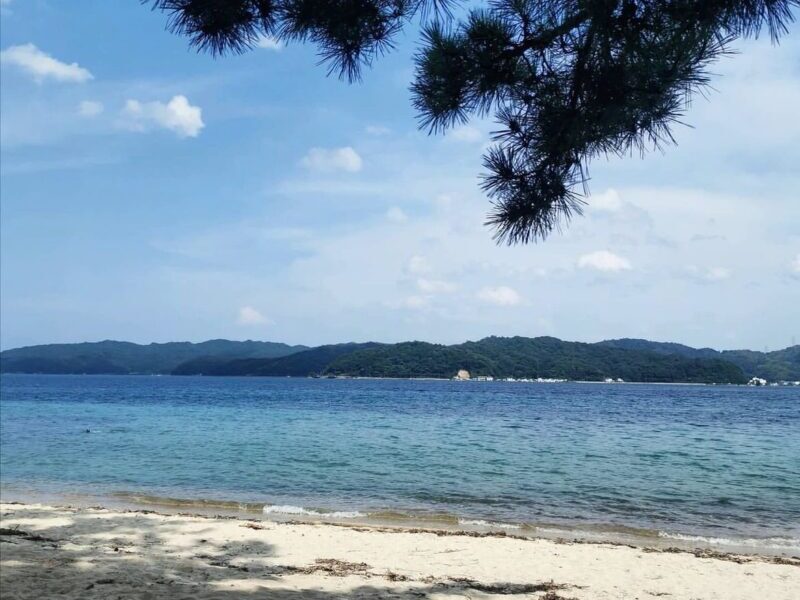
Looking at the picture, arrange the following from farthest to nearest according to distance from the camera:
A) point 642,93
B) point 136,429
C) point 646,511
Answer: point 136,429 → point 646,511 → point 642,93

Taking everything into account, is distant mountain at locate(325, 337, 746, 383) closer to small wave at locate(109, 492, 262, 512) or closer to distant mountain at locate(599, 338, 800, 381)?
distant mountain at locate(599, 338, 800, 381)

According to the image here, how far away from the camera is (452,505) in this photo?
15.2m

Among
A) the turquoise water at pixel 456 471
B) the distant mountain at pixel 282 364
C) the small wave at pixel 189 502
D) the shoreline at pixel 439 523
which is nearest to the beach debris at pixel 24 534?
the shoreline at pixel 439 523

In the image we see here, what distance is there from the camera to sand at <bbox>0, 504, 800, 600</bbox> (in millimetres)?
7223

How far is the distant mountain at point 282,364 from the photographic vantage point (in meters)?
168

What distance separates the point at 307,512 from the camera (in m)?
14.4

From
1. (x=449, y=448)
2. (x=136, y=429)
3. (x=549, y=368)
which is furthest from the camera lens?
(x=549, y=368)

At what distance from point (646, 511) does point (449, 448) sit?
11694 mm

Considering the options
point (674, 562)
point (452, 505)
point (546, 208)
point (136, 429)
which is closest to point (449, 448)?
point (452, 505)

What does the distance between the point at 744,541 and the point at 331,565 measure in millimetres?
7837

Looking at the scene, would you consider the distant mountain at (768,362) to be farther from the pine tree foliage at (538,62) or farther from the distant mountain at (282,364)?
the pine tree foliage at (538,62)

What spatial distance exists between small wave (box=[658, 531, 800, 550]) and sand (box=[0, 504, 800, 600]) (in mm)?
1635

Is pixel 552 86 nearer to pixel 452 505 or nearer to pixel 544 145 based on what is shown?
pixel 544 145

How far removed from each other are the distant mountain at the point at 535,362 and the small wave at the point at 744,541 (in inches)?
4927
